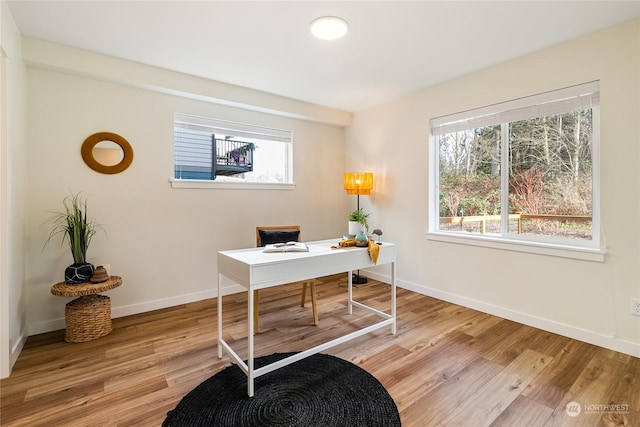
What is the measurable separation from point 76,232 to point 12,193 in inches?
19.7

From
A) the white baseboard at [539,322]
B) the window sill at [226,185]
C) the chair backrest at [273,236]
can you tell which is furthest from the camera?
the window sill at [226,185]

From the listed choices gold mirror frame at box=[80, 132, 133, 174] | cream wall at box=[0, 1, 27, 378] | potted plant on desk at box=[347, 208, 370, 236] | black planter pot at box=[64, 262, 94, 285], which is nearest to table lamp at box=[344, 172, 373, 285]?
potted plant on desk at box=[347, 208, 370, 236]

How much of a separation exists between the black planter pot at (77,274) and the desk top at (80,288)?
4 cm

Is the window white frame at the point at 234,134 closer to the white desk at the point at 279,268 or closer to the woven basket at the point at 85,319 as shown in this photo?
the woven basket at the point at 85,319

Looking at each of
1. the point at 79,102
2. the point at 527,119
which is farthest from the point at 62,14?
the point at 527,119

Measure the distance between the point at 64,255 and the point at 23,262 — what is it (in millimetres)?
277

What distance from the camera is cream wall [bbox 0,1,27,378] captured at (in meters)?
1.96

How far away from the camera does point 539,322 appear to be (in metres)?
2.70

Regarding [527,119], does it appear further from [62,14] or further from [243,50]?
[62,14]

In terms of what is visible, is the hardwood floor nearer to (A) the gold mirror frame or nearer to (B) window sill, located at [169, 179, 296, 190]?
(B) window sill, located at [169, 179, 296, 190]

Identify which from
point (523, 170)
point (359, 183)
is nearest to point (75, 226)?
point (359, 183)

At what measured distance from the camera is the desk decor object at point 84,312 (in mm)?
2414

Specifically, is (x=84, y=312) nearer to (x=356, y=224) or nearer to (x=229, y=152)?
(x=229, y=152)

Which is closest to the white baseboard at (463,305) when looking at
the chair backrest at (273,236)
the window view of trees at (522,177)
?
the window view of trees at (522,177)
